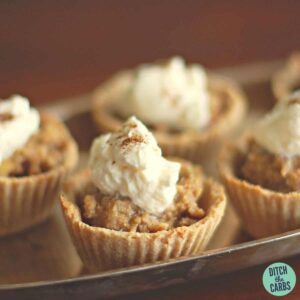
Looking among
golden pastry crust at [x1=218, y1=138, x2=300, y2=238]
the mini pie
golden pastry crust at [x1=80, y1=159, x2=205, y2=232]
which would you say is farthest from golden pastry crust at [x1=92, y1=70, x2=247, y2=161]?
golden pastry crust at [x1=80, y1=159, x2=205, y2=232]

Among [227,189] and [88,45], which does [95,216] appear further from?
[88,45]

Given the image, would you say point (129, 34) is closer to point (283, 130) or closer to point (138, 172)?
point (283, 130)

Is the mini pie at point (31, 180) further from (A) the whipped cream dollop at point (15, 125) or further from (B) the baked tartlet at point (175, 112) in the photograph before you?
(B) the baked tartlet at point (175, 112)

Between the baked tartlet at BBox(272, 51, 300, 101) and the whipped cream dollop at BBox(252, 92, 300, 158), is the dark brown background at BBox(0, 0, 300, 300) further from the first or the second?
the whipped cream dollop at BBox(252, 92, 300, 158)

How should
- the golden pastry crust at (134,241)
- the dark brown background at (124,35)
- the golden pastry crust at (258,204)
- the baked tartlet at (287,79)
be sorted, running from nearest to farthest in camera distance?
1. the golden pastry crust at (134,241)
2. the golden pastry crust at (258,204)
3. the baked tartlet at (287,79)
4. the dark brown background at (124,35)

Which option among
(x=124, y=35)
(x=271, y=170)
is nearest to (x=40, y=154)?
(x=271, y=170)

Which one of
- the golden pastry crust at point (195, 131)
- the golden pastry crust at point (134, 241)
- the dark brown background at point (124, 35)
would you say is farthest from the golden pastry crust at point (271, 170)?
the dark brown background at point (124, 35)
